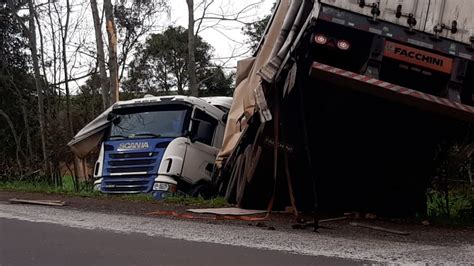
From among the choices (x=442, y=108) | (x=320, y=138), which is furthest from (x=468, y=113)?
(x=320, y=138)

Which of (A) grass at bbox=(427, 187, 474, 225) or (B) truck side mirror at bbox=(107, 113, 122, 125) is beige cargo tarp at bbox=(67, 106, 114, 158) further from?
(A) grass at bbox=(427, 187, 474, 225)

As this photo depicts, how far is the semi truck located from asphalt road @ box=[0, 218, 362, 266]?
573 centimetres

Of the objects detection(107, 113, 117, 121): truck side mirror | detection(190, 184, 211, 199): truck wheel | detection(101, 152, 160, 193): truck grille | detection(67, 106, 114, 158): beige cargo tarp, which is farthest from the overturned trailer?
detection(67, 106, 114, 158): beige cargo tarp

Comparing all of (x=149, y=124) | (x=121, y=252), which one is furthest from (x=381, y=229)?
(x=149, y=124)

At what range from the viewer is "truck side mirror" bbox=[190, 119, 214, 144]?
42.9 ft

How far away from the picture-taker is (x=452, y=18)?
6.73m

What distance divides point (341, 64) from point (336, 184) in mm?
2724

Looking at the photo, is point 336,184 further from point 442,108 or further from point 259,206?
point 442,108

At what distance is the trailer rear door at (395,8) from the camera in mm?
6629

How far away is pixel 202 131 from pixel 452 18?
756 cm

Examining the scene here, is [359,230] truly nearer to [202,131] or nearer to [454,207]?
[454,207]

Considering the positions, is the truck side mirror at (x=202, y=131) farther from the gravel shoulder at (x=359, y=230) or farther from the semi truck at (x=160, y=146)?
the gravel shoulder at (x=359, y=230)

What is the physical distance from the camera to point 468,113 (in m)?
6.50

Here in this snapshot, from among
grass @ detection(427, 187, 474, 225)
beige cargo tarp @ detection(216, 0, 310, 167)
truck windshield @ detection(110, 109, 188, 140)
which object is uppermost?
beige cargo tarp @ detection(216, 0, 310, 167)
